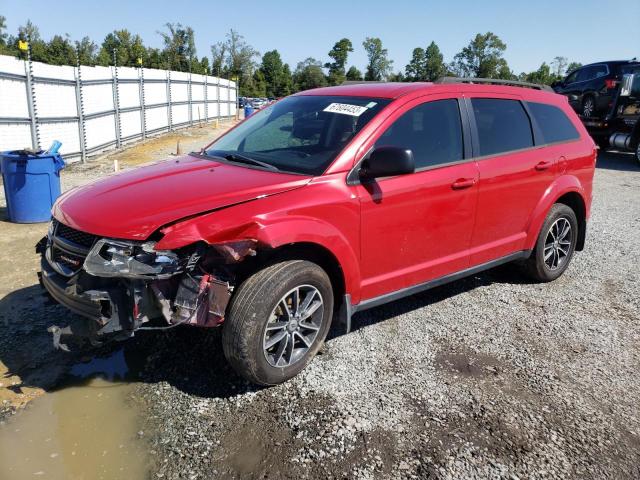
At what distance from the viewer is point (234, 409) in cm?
311

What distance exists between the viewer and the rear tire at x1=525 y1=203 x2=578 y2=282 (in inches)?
199

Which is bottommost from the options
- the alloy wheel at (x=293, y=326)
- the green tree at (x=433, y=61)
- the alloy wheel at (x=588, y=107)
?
the alloy wheel at (x=293, y=326)

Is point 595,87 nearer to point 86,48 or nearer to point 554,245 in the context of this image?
point 554,245

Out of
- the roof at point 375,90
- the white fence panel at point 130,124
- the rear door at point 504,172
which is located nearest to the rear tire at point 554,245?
the rear door at point 504,172

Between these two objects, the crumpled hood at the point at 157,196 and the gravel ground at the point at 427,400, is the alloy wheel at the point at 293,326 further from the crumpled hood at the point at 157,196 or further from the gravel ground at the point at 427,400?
the crumpled hood at the point at 157,196

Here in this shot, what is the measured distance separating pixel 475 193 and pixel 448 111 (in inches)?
27.5

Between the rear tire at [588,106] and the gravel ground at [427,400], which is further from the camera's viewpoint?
the rear tire at [588,106]

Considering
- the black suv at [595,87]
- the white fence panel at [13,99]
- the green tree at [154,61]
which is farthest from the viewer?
the green tree at [154,61]

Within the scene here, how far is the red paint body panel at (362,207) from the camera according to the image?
300cm

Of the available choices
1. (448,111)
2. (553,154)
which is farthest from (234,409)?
(553,154)

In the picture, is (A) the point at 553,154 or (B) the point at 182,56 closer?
(A) the point at 553,154

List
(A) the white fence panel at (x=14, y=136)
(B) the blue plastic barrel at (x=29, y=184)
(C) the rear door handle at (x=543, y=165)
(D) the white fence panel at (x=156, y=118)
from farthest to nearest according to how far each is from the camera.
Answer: (D) the white fence panel at (x=156, y=118), (A) the white fence panel at (x=14, y=136), (B) the blue plastic barrel at (x=29, y=184), (C) the rear door handle at (x=543, y=165)

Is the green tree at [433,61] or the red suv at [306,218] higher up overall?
the green tree at [433,61]

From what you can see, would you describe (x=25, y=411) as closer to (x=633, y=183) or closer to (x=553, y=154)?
(x=553, y=154)
